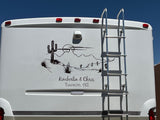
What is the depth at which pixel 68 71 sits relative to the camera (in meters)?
5.31

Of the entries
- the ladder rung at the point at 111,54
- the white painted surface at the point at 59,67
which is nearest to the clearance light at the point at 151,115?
the white painted surface at the point at 59,67

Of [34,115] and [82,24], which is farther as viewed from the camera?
[82,24]

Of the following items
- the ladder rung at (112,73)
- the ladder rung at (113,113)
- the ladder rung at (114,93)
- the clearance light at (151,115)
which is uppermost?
the ladder rung at (112,73)

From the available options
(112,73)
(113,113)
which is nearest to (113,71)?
(112,73)

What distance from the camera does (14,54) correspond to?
5324 millimetres

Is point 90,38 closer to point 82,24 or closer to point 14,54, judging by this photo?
point 82,24

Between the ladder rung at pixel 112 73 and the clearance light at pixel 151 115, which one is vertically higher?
the ladder rung at pixel 112 73

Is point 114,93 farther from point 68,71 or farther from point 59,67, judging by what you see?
point 59,67

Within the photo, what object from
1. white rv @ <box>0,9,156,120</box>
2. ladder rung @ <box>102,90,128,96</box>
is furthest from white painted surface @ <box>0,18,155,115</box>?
ladder rung @ <box>102,90,128,96</box>

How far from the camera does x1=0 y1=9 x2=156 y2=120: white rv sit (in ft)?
17.1

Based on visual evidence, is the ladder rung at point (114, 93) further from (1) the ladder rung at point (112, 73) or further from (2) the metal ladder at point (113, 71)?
(1) the ladder rung at point (112, 73)

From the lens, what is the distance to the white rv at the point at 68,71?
5203 mm

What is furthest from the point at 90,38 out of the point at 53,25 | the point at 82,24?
the point at 53,25

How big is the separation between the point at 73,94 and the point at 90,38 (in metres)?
1.02
